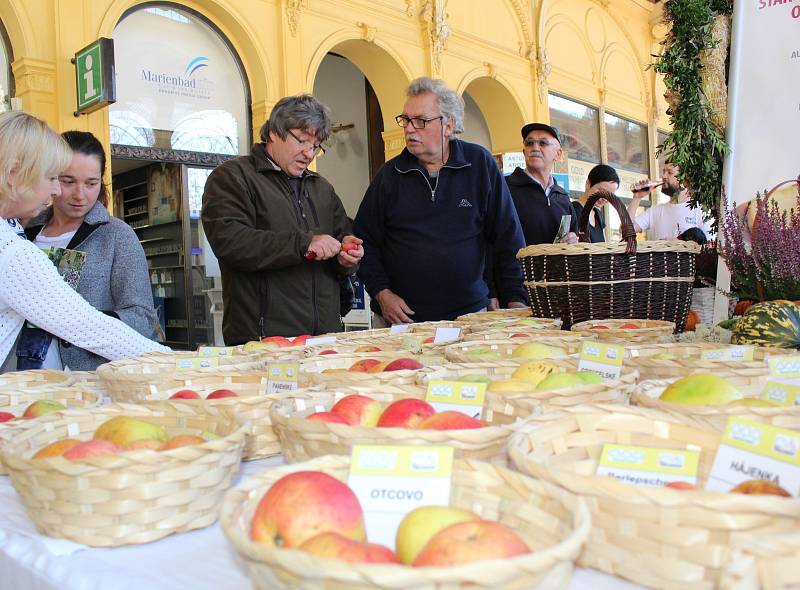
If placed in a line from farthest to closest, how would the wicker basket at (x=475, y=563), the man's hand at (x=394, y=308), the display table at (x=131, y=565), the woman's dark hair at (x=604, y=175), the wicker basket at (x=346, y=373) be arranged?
1. the woman's dark hair at (x=604, y=175)
2. the man's hand at (x=394, y=308)
3. the wicker basket at (x=346, y=373)
4. the display table at (x=131, y=565)
5. the wicker basket at (x=475, y=563)

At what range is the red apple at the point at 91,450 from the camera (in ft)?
3.11

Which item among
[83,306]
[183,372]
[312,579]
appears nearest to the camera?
[312,579]

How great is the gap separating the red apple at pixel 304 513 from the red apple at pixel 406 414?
30 cm

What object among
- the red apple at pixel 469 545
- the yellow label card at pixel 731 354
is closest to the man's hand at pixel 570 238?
the yellow label card at pixel 731 354

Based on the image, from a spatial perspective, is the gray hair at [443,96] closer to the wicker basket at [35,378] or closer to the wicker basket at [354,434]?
the wicker basket at [35,378]

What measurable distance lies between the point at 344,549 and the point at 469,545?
11cm

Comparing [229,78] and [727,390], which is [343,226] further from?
[229,78]

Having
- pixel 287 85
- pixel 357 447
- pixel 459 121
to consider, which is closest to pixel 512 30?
pixel 287 85

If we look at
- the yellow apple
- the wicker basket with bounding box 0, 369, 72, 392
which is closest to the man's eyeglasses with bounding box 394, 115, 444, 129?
the wicker basket with bounding box 0, 369, 72, 392

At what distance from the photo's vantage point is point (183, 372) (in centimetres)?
152

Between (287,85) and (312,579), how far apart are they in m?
6.97

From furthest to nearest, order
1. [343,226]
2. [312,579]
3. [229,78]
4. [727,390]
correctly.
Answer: [229,78] → [343,226] → [727,390] → [312,579]

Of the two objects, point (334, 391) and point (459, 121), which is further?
point (459, 121)

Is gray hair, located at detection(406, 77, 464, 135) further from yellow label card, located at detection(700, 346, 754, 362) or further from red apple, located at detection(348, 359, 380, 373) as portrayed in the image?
yellow label card, located at detection(700, 346, 754, 362)
